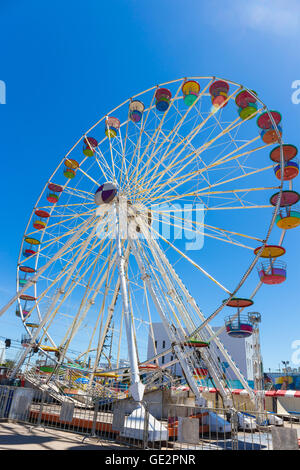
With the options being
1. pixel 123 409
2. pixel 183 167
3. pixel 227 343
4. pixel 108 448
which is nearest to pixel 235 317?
pixel 123 409

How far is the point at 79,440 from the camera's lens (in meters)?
8.20

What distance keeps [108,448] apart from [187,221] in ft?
30.1

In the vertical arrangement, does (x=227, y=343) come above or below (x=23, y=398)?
above

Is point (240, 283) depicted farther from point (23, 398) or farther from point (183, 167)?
point (23, 398)

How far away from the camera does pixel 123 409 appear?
8422 mm

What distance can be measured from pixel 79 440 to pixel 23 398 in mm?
3193

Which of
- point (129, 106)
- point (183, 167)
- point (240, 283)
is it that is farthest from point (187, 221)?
point (129, 106)
